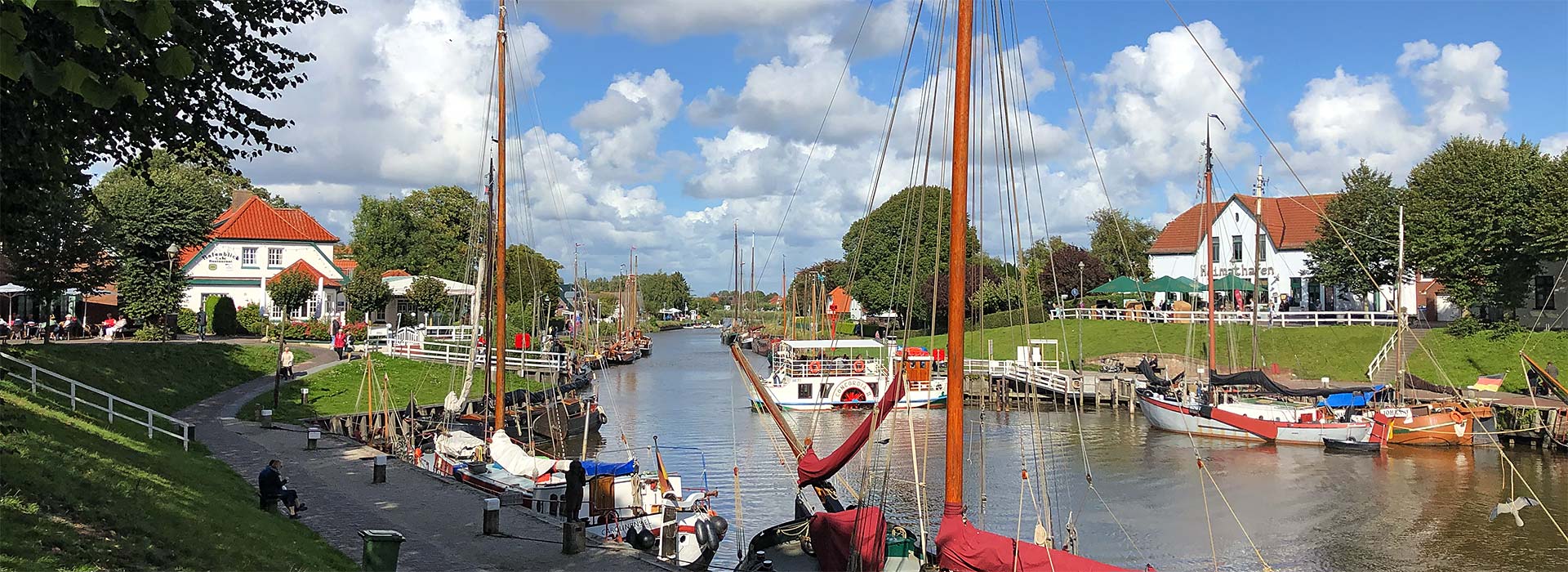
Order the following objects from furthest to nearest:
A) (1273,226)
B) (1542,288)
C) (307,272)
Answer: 1. (1273,226)
2. (307,272)
3. (1542,288)

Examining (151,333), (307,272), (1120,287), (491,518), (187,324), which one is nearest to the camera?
(491,518)

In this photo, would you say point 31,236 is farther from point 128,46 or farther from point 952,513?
point 952,513

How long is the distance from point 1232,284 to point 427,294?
44.1 meters

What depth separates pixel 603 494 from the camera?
822 inches

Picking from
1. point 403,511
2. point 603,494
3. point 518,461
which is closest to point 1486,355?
point 603,494

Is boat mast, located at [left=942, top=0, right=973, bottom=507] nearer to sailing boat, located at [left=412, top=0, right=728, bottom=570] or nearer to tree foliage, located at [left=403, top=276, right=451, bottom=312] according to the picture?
Result: sailing boat, located at [left=412, top=0, right=728, bottom=570]

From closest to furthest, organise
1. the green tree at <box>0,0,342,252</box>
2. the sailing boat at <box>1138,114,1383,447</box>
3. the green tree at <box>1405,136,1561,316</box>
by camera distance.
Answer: the green tree at <box>0,0,342,252</box>
the sailing boat at <box>1138,114,1383,447</box>
the green tree at <box>1405,136,1561,316</box>

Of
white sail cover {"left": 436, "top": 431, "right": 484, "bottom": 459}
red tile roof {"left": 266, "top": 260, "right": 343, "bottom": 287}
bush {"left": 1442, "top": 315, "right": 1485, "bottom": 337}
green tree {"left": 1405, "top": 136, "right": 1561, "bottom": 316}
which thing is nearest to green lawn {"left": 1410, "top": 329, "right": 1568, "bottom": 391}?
bush {"left": 1442, "top": 315, "right": 1485, "bottom": 337}

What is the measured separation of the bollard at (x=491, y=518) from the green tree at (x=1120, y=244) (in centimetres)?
6913

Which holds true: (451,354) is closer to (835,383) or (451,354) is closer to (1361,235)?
(835,383)

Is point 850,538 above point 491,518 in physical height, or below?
above

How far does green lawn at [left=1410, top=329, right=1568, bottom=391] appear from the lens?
132ft

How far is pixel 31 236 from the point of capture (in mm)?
12266

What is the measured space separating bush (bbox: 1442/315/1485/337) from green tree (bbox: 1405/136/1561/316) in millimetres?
757
